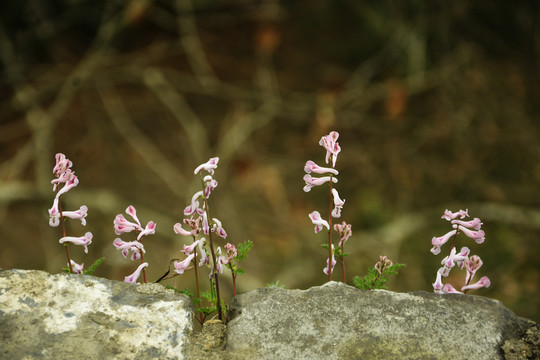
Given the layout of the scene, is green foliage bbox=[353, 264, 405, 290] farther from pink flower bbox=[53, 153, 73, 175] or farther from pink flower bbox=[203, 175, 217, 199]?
pink flower bbox=[53, 153, 73, 175]

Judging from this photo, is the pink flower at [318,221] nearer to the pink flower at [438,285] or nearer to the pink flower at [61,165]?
the pink flower at [438,285]

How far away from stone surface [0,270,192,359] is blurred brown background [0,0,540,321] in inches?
155

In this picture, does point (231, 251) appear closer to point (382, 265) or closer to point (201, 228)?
point (201, 228)

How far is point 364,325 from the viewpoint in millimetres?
1540

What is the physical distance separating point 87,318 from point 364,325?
28.3 inches

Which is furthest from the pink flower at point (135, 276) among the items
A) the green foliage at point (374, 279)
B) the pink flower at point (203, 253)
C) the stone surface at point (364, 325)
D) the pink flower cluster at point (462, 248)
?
the pink flower cluster at point (462, 248)

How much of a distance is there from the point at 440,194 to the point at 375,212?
2.31 ft

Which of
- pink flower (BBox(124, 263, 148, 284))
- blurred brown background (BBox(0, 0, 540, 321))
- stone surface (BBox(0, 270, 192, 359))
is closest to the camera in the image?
stone surface (BBox(0, 270, 192, 359))

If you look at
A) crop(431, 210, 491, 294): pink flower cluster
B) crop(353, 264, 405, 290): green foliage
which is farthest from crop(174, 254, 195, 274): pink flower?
crop(431, 210, 491, 294): pink flower cluster

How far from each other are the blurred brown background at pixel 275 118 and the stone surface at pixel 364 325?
12.8 feet

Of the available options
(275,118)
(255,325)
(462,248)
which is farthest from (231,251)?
(275,118)

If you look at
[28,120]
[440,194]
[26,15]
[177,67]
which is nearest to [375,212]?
[440,194]

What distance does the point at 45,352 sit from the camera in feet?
4.75

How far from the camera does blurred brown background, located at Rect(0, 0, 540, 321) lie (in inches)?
225
